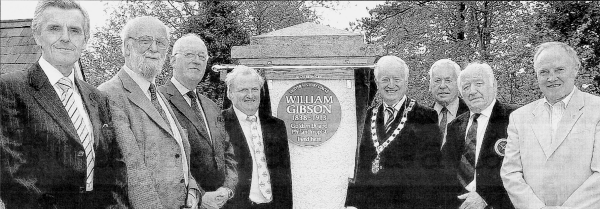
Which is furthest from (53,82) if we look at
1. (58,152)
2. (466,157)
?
(466,157)

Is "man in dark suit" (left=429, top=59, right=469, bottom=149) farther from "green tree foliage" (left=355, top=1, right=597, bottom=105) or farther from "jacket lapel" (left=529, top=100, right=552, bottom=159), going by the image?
"green tree foliage" (left=355, top=1, right=597, bottom=105)

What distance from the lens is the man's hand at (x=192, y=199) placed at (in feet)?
14.2

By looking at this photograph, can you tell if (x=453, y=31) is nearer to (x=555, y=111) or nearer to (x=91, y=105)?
(x=555, y=111)

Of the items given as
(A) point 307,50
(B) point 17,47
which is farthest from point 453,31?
(A) point 307,50

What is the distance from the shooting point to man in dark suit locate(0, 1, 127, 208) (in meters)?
3.47

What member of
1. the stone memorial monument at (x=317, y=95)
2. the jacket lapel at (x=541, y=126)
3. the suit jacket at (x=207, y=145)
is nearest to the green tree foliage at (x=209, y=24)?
the stone memorial monument at (x=317, y=95)

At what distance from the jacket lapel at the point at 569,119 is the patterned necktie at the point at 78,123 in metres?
2.75

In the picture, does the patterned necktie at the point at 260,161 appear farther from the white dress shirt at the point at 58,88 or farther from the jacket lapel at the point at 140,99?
the white dress shirt at the point at 58,88

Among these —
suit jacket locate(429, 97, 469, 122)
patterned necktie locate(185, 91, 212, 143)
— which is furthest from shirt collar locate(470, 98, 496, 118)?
patterned necktie locate(185, 91, 212, 143)

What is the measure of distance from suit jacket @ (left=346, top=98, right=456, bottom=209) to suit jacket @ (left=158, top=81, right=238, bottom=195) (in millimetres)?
1000

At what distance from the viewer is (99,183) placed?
3.71 meters

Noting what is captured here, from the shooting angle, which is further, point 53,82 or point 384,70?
point 384,70

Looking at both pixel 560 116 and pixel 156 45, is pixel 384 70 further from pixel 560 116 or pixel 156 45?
pixel 156 45

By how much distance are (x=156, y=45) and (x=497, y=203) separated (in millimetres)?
2459
